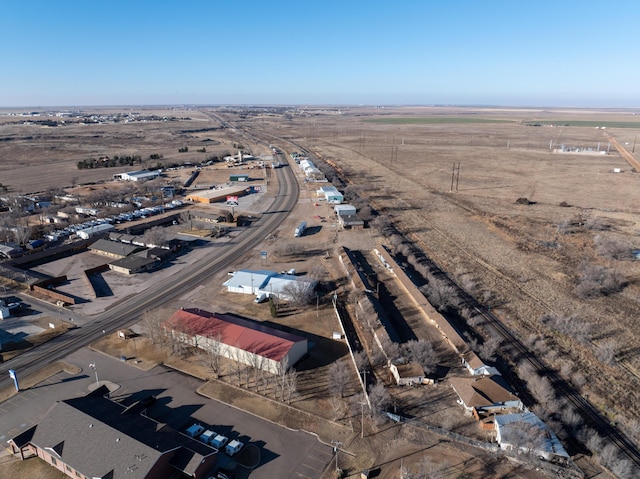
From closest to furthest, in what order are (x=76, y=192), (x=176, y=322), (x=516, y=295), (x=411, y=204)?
(x=176, y=322) → (x=516, y=295) → (x=411, y=204) → (x=76, y=192)

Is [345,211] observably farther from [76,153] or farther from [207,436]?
[76,153]

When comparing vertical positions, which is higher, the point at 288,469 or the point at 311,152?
the point at 311,152

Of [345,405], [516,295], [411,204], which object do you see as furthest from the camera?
[411,204]

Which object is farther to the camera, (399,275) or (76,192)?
(76,192)

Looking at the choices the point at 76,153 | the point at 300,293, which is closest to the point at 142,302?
the point at 300,293

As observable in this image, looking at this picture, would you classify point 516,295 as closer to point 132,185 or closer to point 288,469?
point 288,469

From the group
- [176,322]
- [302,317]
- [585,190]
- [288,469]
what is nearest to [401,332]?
[302,317]

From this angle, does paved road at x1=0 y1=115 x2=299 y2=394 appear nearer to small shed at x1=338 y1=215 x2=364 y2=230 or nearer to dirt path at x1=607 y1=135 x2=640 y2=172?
small shed at x1=338 y1=215 x2=364 y2=230
